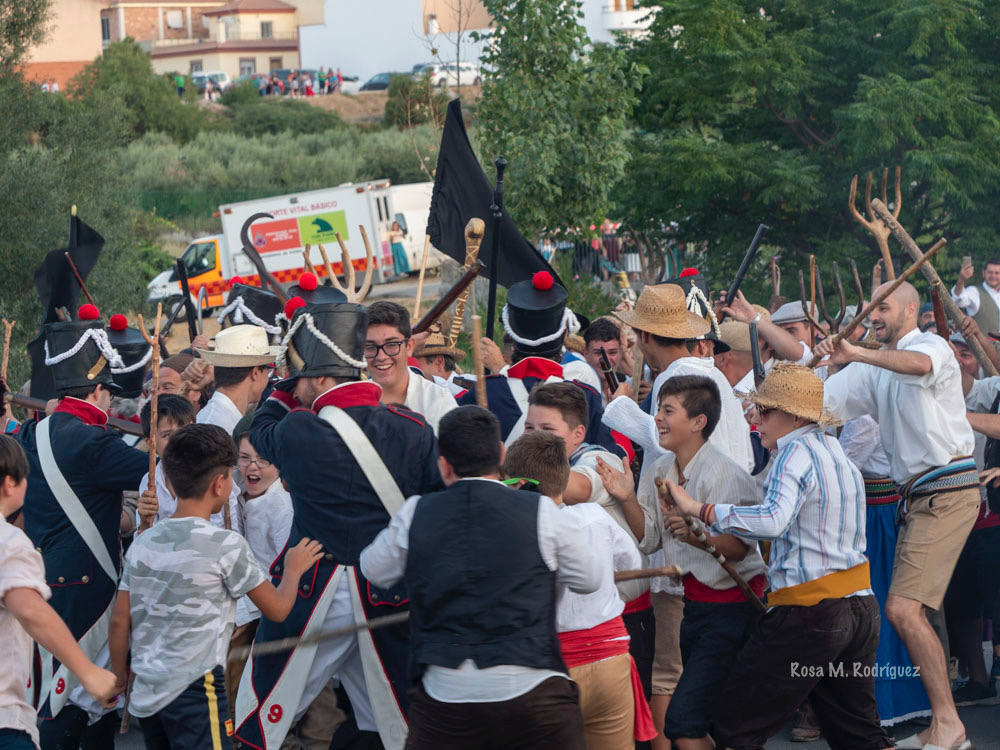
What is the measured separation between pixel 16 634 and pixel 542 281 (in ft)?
10.6

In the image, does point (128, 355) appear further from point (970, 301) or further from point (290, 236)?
point (290, 236)

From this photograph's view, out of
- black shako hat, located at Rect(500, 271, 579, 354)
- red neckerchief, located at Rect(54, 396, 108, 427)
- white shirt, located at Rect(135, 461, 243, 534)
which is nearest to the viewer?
red neckerchief, located at Rect(54, 396, 108, 427)

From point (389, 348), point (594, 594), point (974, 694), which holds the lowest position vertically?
point (974, 694)

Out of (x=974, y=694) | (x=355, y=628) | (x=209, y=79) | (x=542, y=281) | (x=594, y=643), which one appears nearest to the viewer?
(x=594, y=643)

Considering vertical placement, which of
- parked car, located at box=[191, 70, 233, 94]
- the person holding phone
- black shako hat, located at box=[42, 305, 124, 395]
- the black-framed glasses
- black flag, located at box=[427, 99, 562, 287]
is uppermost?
black flag, located at box=[427, 99, 562, 287]

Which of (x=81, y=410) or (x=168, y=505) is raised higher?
(x=81, y=410)

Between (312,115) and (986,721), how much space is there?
165 ft

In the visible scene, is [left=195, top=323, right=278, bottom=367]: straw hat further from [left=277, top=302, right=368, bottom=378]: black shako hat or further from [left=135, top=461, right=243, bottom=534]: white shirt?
[left=277, top=302, right=368, bottom=378]: black shako hat

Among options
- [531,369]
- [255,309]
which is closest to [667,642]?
[531,369]

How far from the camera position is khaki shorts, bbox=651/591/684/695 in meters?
5.77

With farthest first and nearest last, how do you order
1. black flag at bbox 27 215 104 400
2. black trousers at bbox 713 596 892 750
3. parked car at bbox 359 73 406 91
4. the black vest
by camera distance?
1. parked car at bbox 359 73 406 91
2. black flag at bbox 27 215 104 400
3. black trousers at bbox 713 596 892 750
4. the black vest

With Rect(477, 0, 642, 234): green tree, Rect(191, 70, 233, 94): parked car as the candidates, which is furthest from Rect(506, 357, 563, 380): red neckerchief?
Rect(191, 70, 233, 94): parked car

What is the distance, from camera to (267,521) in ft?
20.3

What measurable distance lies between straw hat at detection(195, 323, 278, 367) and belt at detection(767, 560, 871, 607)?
279cm
